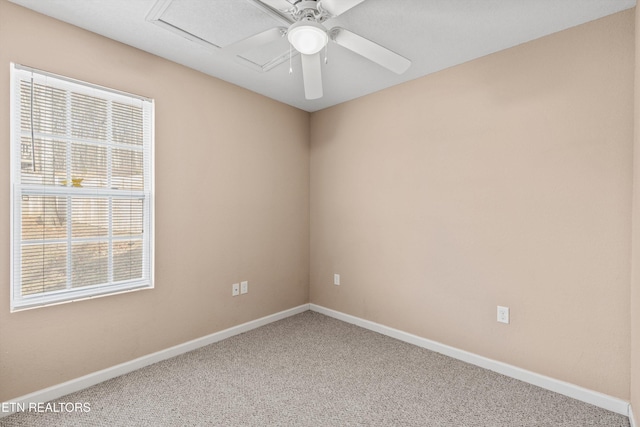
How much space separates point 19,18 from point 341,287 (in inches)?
125

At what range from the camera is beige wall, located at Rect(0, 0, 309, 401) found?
6.17 ft

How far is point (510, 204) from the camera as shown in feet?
7.43

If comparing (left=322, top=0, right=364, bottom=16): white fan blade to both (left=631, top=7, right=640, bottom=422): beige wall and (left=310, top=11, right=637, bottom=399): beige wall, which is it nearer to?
(left=310, top=11, right=637, bottom=399): beige wall

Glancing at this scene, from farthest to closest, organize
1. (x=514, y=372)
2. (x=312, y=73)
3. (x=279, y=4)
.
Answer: (x=514, y=372) → (x=312, y=73) → (x=279, y=4)

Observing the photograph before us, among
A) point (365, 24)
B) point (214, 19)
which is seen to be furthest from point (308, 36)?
point (214, 19)

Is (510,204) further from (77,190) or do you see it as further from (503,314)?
(77,190)

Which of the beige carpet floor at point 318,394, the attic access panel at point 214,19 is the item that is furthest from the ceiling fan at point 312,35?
the beige carpet floor at point 318,394

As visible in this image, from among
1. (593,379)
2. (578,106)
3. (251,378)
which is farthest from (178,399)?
(578,106)

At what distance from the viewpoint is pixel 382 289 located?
3039 millimetres

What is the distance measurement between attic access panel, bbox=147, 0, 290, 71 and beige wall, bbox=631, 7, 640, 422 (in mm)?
1992

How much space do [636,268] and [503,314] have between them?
2.72 ft

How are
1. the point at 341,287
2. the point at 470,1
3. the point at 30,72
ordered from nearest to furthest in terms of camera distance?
the point at 470,1
the point at 30,72
the point at 341,287

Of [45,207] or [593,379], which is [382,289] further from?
[45,207]

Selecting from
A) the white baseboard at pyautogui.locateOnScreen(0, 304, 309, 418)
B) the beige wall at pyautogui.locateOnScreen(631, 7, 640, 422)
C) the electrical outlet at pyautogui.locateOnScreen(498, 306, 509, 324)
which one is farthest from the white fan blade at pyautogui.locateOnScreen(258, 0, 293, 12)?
the white baseboard at pyautogui.locateOnScreen(0, 304, 309, 418)
